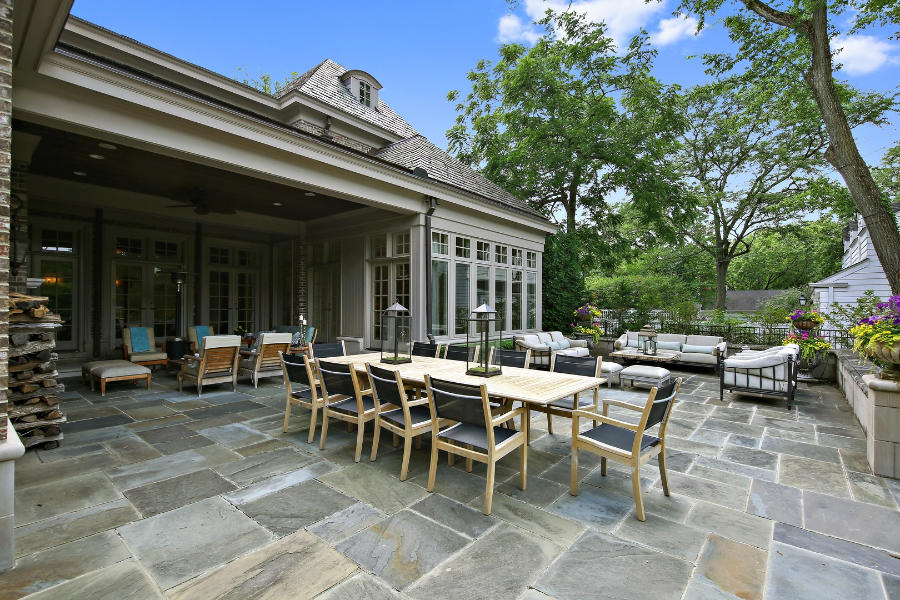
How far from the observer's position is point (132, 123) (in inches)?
167

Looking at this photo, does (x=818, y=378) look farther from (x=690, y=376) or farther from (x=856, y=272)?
(x=856, y=272)

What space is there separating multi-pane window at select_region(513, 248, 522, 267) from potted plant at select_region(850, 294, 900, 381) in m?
6.63

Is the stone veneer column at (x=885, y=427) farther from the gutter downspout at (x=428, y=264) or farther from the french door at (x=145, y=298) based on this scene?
the french door at (x=145, y=298)

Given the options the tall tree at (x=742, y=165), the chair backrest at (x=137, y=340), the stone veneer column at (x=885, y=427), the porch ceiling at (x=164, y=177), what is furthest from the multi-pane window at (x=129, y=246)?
the tall tree at (x=742, y=165)

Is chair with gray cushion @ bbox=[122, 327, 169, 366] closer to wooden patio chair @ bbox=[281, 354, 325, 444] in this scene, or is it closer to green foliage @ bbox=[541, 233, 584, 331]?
wooden patio chair @ bbox=[281, 354, 325, 444]

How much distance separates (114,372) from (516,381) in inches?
228

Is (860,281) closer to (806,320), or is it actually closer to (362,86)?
(806,320)

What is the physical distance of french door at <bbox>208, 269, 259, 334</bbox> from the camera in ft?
31.9

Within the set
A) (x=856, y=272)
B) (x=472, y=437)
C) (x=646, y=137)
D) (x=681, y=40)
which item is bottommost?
(x=472, y=437)

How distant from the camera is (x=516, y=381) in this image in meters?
3.55

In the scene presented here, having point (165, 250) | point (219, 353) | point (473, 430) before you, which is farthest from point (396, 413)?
point (165, 250)

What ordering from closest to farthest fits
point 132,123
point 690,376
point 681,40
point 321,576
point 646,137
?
point 321,576 → point 132,123 → point 690,376 → point 681,40 → point 646,137

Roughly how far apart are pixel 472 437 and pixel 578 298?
9229 millimetres

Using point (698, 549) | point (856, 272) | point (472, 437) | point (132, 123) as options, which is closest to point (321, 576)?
point (472, 437)
